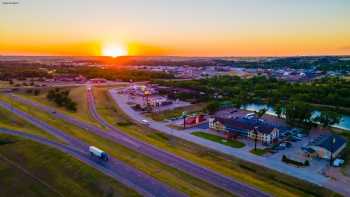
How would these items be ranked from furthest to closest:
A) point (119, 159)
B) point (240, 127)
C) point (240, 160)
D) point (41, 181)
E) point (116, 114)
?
point (116, 114), point (240, 127), point (240, 160), point (119, 159), point (41, 181)

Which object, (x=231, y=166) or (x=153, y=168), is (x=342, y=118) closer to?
(x=231, y=166)

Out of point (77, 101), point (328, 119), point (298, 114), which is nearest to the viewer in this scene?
point (328, 119)

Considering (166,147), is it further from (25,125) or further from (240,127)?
(25,125)

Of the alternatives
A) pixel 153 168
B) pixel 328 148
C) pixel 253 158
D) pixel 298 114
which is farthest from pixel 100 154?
pixel 298 114

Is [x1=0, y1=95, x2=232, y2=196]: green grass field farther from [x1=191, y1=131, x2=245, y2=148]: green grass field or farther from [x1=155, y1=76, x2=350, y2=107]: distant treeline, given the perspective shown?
[x1=155, y1=76, x2=350, y2=107]: distant treeline

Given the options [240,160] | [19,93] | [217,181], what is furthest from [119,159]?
[19,93]

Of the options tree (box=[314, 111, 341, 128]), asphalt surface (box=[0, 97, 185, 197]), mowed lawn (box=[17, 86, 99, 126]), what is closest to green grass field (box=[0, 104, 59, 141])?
asphalt surface (box=[0, 97, 185, 197])
